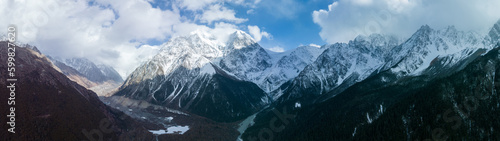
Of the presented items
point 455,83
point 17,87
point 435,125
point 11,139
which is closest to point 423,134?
point 435,125

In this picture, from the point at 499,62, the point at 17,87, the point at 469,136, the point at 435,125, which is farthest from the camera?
the point at 17,87

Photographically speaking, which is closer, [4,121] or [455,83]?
[4,121]

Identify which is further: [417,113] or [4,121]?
[417,113]

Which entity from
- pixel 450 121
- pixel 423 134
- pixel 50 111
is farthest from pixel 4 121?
pixel 450 121

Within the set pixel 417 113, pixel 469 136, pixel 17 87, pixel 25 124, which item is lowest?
pixel 469 136

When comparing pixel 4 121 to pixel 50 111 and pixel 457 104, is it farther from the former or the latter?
pixel 457 104

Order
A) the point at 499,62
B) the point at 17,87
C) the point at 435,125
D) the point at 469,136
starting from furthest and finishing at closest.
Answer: the point at 17,87, the point at 499,62, the point at 435,125, the point at 469,136

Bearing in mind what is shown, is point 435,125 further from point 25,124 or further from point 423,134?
point 25,124

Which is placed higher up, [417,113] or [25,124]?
[25,124]

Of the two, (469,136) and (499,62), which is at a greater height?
(499,62)
